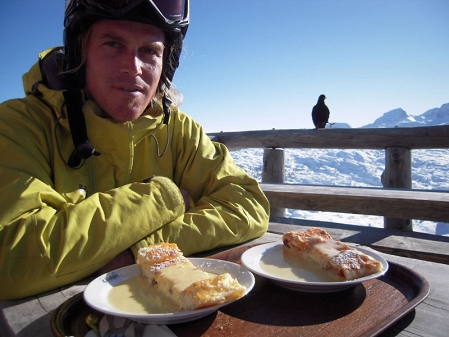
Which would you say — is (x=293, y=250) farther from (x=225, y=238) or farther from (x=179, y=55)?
(x=179, y=55)

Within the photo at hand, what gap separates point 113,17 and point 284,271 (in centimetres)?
146

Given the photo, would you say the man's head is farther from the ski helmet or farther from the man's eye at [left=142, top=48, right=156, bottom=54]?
the man's eye at [left=142, top=48, right=156, bottom=54]

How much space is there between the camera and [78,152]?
1705mm

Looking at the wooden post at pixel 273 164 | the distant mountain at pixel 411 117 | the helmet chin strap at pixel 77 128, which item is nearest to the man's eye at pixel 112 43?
the helmet chin strap at pixel 77 128

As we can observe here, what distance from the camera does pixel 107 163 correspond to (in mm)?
1945

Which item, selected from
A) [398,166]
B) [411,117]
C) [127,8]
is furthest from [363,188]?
[411,117]

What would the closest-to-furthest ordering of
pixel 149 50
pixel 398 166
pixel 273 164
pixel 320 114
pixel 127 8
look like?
pixel 127 8, pixel 149 50, pixel 398 166, pixel 273 164, pixel 320 114

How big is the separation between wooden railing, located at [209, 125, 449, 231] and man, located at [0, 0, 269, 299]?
1.71 metres

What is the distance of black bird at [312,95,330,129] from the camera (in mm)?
8117

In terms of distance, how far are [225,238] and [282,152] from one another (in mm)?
5233

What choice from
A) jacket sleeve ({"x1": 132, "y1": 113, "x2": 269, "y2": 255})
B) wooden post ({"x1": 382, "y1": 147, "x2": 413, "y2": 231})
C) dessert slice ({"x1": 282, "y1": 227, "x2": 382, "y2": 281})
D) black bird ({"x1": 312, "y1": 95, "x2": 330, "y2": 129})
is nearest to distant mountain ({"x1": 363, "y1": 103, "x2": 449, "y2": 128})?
black bird ({"x1": 312, "y1": 95, "x2": 330, "y2": 129})

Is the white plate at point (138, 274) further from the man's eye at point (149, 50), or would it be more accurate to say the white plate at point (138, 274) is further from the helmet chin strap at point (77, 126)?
the man's eye at point (149, 50)

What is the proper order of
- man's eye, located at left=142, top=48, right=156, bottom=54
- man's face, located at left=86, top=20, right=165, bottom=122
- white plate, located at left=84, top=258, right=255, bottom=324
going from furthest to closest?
man's eye, located at left=142, top=48, right=156, bottom=54
man's face, located at left=86, top=20, right=165, bottom=122
white plate, located at left=84, top=258, right=255, bottom=324

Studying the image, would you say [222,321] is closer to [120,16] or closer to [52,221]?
[52,221]
